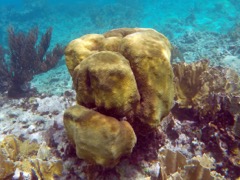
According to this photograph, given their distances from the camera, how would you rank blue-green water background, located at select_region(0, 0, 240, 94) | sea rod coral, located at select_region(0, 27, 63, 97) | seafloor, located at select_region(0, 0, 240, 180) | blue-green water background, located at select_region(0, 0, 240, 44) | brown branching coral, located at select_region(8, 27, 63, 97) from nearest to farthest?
1. seafloor, located at select_region(0, 0, 240, 180)
2. sea rod coral, located at select_region(0, 27, 63, 97)
3. brown branching coral, located at select_region(8, 27, 63, 97)
4. blue-green water background, located at select_region(0, 0, 240, 94)
5. blue-green water background, located at select_region(0, 0, 240, 44)

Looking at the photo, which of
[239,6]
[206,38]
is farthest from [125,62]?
[239,6]

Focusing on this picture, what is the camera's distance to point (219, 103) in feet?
11.2

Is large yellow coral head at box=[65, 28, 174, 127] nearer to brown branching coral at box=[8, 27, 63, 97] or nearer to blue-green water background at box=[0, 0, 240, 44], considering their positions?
brown branching coral at box=[8, 27, 63, 97]

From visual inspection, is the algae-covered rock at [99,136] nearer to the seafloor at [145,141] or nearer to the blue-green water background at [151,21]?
the seafloor at [145,141]

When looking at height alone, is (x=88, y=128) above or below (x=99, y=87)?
below

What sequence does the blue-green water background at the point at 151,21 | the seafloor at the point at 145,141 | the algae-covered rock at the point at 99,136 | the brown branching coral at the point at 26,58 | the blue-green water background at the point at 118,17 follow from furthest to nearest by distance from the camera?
the blue-green water background at the point at 118,17
the blue-green water background at the point at 151,21
the brown branching coral at the point at 26,58
the seafloor at the point at 145,141
the algae-covered rock at the point at 99,136

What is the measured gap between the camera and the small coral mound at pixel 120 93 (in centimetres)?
229

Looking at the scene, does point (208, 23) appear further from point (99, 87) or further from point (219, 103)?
point (99, 87)

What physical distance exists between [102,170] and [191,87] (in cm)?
235

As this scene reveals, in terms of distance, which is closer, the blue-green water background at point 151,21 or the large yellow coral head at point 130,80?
the large yellow coral head at point 130,80

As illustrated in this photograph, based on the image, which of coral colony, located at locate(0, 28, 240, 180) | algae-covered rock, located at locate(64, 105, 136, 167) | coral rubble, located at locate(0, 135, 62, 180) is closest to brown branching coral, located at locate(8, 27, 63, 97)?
coral rubble, located at locate(0, 135, 62, 180)

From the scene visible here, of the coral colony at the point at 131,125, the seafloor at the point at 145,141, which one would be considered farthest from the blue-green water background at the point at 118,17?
the coral colony at the point at 131,125

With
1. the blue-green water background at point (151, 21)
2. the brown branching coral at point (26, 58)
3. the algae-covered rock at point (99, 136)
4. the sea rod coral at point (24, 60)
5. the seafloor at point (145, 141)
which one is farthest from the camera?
the blue-green water background at point (151, 21)

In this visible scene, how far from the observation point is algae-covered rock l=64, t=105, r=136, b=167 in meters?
2.22
